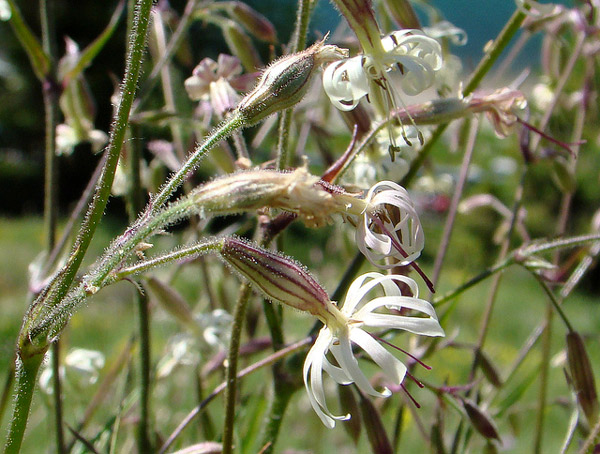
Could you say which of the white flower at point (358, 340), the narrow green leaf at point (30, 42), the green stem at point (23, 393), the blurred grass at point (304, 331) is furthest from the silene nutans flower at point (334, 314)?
the narrow green leaf at point (30, 42)

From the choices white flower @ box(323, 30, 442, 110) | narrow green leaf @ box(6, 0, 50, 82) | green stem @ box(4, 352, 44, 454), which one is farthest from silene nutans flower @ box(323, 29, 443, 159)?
narrow green leaf @ box(6, 0, 50, 82)

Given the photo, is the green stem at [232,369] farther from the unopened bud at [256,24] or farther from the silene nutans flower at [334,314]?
the unopened bud at [256,24]

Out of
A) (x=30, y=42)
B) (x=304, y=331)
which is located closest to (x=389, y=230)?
(x=30, y=42)

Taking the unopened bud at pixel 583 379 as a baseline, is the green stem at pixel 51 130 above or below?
above

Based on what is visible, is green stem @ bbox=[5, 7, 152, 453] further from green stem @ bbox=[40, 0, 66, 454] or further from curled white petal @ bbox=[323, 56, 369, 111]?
green stem @ bbox=[40, 0, 66, 454]

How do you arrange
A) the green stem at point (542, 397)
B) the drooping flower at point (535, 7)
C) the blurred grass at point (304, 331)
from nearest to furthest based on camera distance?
the drooping flower at point (535, 7), the green stem at point (542, 397), the blurred grass at point (304, 331)

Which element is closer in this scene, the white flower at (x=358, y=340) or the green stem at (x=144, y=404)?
the white flower at (x=358, y=340)

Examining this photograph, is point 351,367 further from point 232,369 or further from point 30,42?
point 30,42
